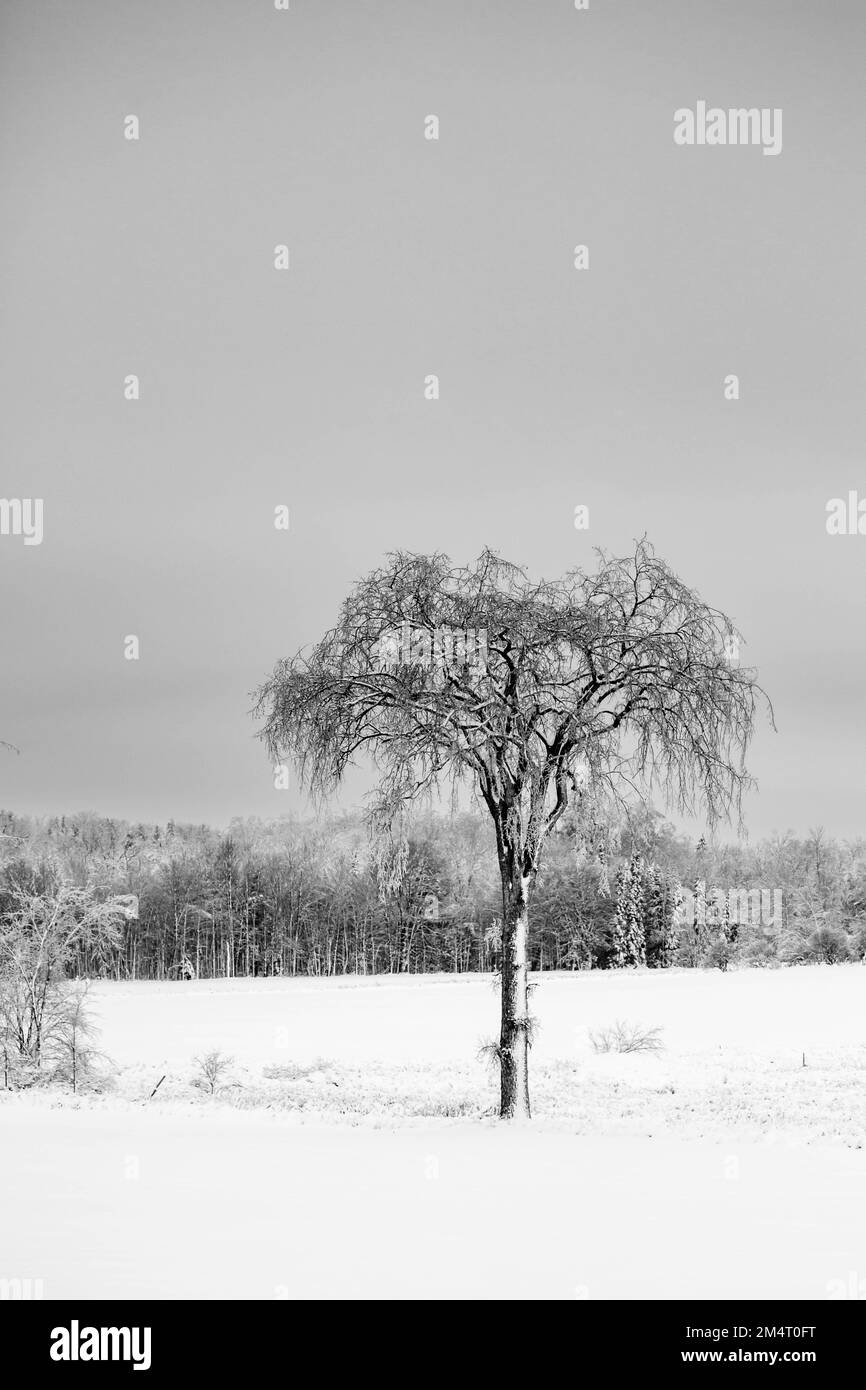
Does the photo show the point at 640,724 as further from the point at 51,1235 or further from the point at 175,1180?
the point at 51,1235

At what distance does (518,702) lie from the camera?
1616cm

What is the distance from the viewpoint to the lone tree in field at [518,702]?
15.8 m

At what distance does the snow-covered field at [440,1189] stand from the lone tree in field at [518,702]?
3486 millimetres

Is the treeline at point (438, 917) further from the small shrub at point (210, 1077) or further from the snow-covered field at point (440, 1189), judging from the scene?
the snow-covered field at point (440, 1189)

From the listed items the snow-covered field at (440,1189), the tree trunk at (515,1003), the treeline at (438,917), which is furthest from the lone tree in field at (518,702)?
the treeline at (438,917)

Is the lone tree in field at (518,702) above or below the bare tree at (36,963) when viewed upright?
above

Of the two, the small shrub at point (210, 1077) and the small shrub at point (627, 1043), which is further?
the small shrub at point (627, 1043)

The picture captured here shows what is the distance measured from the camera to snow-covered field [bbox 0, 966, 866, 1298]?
7.68m

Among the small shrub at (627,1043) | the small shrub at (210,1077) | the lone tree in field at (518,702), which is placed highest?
the lone tree in field at (518,702)

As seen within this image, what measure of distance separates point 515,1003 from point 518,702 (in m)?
4.09

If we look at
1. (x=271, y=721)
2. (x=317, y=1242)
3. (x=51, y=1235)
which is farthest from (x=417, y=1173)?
(x=271, y=721)

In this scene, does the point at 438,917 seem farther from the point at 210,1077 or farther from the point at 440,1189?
the point at 440,1189

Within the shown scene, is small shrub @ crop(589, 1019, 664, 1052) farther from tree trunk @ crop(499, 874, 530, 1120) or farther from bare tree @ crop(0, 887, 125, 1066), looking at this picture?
tree trunk @ crop(499, 874, 530, 1120)

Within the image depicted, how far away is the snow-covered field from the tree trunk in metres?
0.57
